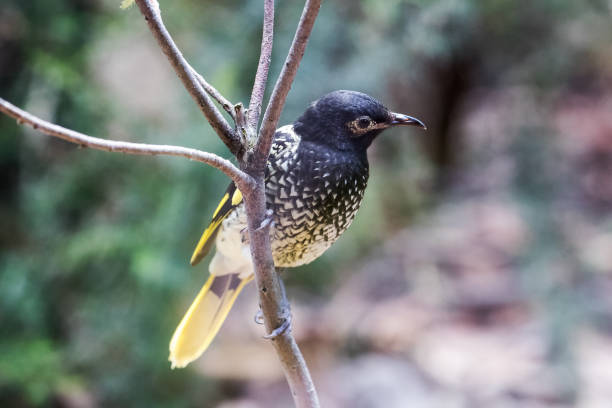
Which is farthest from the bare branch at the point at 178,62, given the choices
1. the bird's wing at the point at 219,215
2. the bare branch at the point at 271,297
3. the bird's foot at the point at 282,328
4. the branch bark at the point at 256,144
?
the bird's wing at the point at 219,215

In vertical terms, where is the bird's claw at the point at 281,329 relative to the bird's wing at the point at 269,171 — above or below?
below

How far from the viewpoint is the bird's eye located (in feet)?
5.38

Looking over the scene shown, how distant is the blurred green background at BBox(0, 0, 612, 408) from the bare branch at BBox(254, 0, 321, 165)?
1287 mm

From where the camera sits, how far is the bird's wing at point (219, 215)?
183 cm

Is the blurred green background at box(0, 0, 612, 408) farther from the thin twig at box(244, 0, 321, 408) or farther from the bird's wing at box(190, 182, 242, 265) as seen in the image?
the thin twig at box(244, 0, 321, 408)

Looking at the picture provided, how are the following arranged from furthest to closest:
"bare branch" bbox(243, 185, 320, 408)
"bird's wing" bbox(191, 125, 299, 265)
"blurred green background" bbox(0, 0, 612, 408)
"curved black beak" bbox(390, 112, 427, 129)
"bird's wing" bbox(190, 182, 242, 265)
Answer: "blurred green background" bbox(0, 0, 612, 408), "bird's wing" bbox(190, 182, 242, 265), "bird's wing" bbox(191, 125, 299, 265), "curved black beak" bbox(390, 112, 427, 129), "bare branch" bbox(243, 185, 320, 408)

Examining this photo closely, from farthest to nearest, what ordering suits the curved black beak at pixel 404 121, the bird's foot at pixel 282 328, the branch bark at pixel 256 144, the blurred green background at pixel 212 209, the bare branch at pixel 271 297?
the blurred green background at pixel 212 209 → the curved black beak at pixel 404 121 → the bird's foot at pixel 282 328 → the bare branch at pixel 271 297 → the branch bark at pixel 256 144

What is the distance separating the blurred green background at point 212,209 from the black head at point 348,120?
0.78m

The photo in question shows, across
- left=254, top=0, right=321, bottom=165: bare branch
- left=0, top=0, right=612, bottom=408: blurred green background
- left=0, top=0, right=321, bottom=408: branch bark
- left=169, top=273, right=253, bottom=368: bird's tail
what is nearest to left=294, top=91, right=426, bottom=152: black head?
left=0, top=0, right=321, bottom=408: branch bark

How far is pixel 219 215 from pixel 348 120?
480mm

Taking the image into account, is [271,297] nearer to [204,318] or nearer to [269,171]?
[269,171]

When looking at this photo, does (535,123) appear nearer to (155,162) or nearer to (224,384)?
(155,162)

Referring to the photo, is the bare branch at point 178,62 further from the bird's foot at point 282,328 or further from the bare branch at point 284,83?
the bird's foot at point 282,328

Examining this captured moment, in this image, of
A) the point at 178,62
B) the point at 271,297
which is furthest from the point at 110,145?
the point at 271,297
